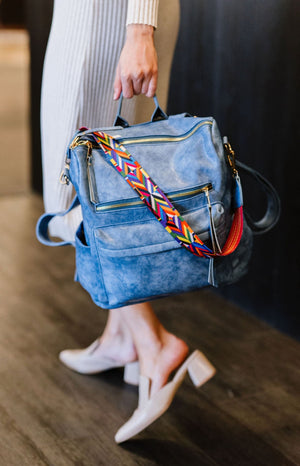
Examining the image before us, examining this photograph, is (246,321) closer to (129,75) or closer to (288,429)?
(288,429)

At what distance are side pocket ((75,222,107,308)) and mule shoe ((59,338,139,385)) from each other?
1.25ft

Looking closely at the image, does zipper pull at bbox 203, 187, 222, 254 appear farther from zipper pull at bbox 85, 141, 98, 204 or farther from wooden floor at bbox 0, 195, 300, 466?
wooden floor at bbox 0, 195, 300, 466

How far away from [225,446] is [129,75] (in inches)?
29.8

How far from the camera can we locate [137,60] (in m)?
1.19

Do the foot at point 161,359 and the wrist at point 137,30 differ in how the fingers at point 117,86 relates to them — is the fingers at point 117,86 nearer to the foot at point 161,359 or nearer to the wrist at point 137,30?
the wrist at point 137,30

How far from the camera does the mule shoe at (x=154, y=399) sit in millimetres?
1295

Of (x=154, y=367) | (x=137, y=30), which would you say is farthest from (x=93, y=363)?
(x=137, y=30)

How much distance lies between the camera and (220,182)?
1.13 metres

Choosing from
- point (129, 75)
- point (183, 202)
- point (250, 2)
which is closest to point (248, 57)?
point (250, 2)

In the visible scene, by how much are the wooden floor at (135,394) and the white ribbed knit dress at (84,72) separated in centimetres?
38

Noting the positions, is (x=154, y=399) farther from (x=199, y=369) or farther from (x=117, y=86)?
(x=117, y=86)

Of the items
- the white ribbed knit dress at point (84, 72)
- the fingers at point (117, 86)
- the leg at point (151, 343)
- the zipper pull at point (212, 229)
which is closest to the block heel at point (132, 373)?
the leg at point (151, 343)

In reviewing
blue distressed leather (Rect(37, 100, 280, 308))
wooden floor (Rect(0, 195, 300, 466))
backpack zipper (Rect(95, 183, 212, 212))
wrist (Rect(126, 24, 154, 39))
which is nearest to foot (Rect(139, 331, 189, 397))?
wooden floor (Rect(0, 195, 300, 466))

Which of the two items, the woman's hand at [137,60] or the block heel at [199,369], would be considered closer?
the woman's hand at [137,60]
